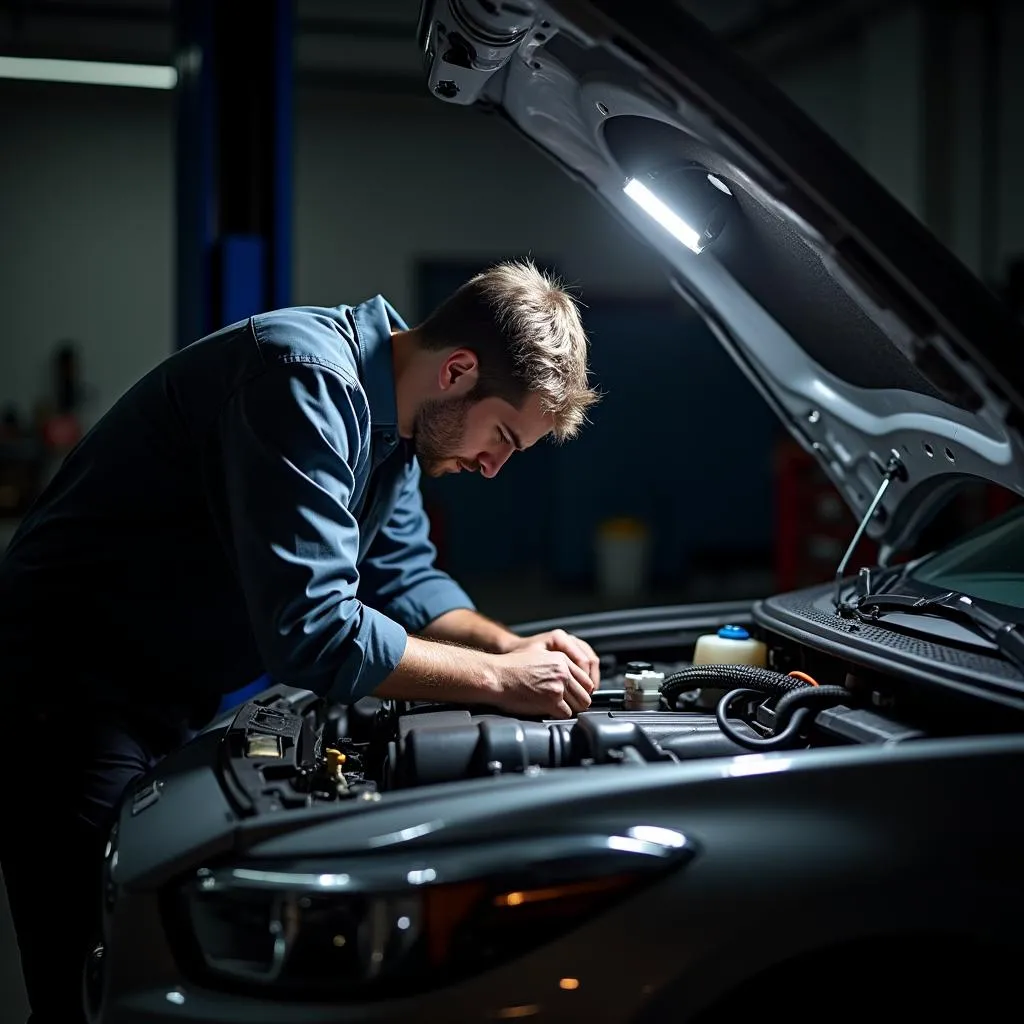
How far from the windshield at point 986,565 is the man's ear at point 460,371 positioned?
0.84 meters

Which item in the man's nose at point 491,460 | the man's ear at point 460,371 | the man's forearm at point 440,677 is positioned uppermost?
the man's ear at point 460,371

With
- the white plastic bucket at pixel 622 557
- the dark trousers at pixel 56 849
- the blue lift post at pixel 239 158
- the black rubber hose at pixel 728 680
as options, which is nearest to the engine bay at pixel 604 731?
the black rubber hose at pixel 728 680

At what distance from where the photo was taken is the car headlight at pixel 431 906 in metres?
1.15

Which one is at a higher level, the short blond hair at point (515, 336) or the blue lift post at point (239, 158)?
the blue lift post at point (239, 158)

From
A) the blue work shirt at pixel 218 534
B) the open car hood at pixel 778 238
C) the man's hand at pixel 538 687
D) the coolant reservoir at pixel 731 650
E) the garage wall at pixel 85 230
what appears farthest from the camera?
the garage wall at pixel 85 230

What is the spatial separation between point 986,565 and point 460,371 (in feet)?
3.01

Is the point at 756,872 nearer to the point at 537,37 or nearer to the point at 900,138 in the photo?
the point at 537,37

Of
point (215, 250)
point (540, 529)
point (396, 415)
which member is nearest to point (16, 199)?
point (540, 529)

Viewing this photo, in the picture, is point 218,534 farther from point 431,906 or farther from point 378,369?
point 431,906

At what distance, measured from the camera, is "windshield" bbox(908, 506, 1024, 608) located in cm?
178

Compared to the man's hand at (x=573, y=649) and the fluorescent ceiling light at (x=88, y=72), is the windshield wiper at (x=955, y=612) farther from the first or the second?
the fluorescent ceiling light at (x=88, y=72)

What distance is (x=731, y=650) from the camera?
196 centimetres

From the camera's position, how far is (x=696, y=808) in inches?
47.0

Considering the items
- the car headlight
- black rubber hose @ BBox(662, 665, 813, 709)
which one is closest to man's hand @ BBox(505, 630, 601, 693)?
black rubber hose @ BBox(662, 665, 813, 709)
